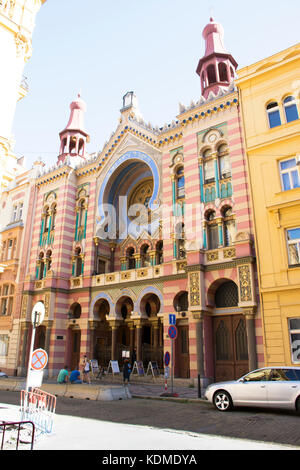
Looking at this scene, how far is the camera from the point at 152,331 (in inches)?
1027

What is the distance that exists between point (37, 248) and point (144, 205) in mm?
10730

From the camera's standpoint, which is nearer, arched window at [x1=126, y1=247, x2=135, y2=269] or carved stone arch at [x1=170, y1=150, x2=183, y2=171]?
carved stone arch at [x1=170, y1=150, x2=183, y2=171]

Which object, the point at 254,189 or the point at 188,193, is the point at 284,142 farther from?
the point at 188,193

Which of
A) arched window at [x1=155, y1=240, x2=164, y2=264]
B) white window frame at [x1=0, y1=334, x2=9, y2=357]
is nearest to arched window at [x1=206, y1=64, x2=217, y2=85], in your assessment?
arched window at [x1=155, y1=240, x2=164, y2=264]

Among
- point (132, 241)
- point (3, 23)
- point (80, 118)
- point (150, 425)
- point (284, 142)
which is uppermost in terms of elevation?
point (80, 118)

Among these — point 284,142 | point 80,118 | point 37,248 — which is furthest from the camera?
point 80,118

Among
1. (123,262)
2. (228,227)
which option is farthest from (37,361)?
(123,262)

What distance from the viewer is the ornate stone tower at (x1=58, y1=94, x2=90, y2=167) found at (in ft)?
118

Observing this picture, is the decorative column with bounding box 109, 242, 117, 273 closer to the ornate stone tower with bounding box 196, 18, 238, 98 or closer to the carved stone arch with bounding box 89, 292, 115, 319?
the carved stone arch with bounding box 89, 292, 115, 319

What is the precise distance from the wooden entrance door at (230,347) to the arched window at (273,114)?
10923 millimetres

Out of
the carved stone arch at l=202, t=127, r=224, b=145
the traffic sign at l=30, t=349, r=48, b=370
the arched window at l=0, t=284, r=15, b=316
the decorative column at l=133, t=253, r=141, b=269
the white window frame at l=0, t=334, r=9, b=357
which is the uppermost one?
the carved stone arch at l=202, t=127, r=224, b=145

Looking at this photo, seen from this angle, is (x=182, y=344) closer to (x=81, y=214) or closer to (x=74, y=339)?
(x=74, y=339)

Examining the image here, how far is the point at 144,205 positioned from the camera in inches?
1196
